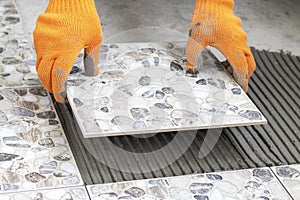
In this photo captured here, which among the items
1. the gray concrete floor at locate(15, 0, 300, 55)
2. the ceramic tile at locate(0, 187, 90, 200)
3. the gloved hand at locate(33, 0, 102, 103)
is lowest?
the ceramic tile at locate(0, 187, 90, 200)

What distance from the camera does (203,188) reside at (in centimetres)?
162

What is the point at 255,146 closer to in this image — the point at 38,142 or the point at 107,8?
the point at 38,142

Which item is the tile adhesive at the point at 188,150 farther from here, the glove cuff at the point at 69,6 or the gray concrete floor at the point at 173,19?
the gray concrete floor at the point at 173,19

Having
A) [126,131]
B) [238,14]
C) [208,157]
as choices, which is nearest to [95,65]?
[126,131]

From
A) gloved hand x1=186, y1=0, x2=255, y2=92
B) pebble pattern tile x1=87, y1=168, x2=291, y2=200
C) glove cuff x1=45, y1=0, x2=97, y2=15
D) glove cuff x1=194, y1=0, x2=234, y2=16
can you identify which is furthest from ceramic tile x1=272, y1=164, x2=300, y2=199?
glove cuff x1=45, y1=0, x2=97, y2=15

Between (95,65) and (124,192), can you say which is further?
(95,65)

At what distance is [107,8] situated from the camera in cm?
240

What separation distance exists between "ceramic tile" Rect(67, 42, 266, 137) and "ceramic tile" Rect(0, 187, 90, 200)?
14 centimetres

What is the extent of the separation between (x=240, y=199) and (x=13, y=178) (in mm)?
529

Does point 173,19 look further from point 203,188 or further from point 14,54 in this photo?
point 203,188

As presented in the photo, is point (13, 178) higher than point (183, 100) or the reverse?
the reverse

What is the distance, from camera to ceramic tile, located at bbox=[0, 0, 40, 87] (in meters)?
1.94

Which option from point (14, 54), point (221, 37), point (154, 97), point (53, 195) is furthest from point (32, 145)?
point (221, 37)

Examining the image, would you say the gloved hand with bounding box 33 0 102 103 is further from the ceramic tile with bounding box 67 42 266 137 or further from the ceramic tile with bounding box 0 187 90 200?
the ceramic tile with bounding box 0 187 90 200
